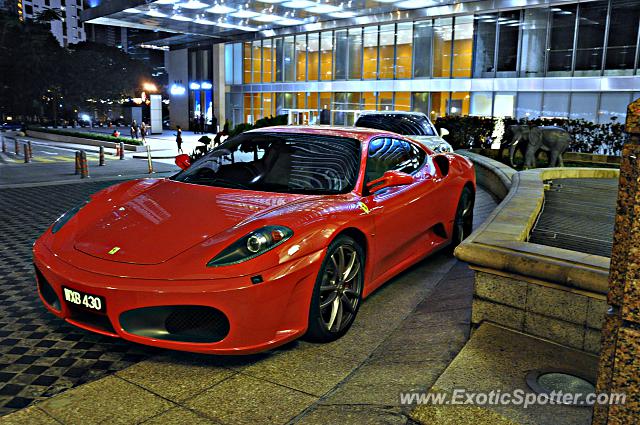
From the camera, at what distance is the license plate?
349 cm

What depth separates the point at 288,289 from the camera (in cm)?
356

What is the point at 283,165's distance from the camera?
487cm

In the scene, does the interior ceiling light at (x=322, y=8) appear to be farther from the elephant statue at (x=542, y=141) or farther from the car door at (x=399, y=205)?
A: the car door at (x=399, y=205)

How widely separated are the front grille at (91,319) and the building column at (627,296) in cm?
281

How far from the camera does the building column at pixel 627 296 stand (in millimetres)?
1750

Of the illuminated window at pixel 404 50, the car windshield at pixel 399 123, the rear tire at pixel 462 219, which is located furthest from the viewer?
the illuminated window at pixel 404 50

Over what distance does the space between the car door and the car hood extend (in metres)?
0.79

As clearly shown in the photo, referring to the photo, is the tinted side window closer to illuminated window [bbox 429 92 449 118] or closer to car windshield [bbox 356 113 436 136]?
car windshield [bbox 356 113 436 136]

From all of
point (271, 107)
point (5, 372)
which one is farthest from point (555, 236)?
point (271, 107)

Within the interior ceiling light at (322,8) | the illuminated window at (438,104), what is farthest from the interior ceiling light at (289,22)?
the illuminated window at (438,104)

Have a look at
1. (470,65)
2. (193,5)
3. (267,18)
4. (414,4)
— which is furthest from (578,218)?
(267,18)

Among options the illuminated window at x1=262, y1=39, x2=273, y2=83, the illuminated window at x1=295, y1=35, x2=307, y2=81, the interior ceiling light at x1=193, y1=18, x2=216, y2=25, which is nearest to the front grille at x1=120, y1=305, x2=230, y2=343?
the interior ceiling light at x1=193, y1=18, x2=216, y2=25

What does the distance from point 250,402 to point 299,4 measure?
3150 centimetres

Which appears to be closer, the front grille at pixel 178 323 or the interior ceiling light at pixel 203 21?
the front grille at pixel 178 323
